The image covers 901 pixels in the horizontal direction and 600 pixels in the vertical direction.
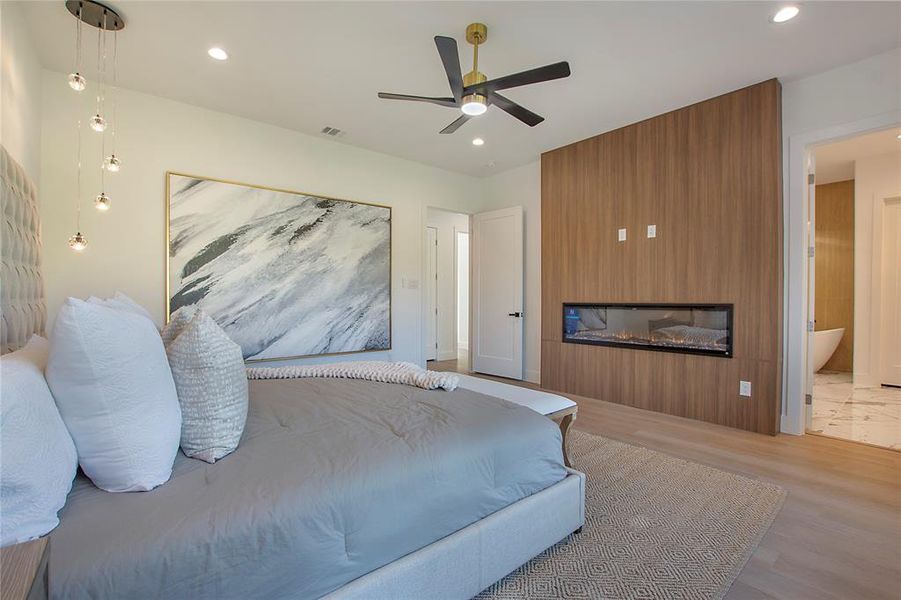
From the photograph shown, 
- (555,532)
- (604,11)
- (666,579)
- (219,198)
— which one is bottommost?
(666,579)

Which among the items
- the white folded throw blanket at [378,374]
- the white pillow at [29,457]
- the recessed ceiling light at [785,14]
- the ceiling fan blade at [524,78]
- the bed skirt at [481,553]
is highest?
the recessed ceiling light at [785,14]

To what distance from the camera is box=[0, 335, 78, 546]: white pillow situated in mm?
779

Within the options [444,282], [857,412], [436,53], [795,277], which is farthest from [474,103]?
[444,282]

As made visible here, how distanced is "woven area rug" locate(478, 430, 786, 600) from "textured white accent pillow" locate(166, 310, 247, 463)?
1.09 meters

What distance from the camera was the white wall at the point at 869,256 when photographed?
16.1ft

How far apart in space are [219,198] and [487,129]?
261 centimetres

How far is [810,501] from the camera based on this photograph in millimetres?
2148

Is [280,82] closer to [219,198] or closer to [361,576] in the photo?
[219,198]

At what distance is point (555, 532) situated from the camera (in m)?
1.67

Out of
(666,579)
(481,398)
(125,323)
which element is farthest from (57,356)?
(666,579)

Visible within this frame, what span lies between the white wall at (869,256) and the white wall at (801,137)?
3026 millimetres

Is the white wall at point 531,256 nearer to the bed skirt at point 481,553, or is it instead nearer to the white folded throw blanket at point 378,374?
the white folded throw blanket at point 378,374

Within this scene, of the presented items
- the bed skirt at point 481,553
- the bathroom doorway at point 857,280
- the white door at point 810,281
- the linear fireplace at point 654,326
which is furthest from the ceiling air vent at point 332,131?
the bathroom doorway at point 857,280

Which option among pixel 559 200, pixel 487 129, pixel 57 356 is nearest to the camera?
pixel 57 356
